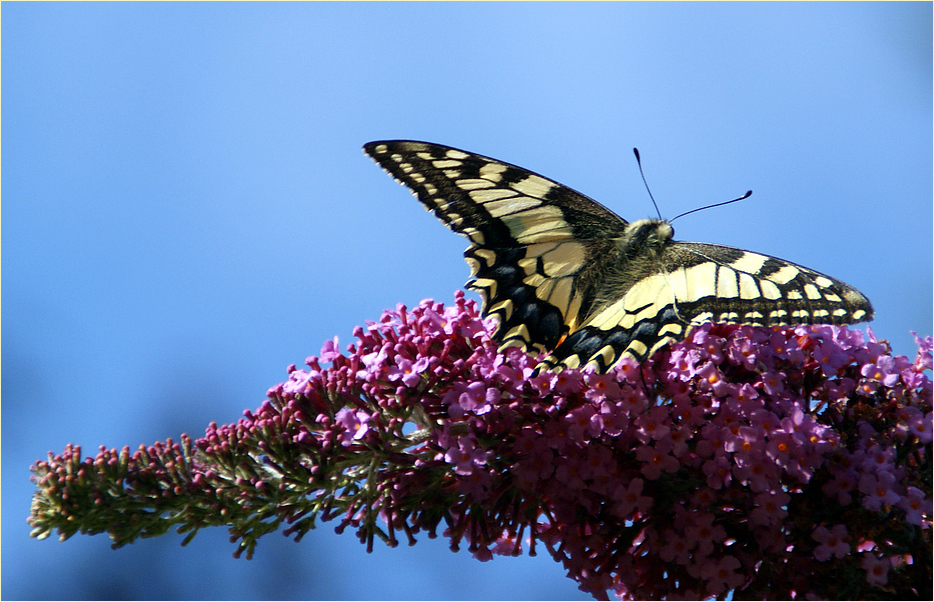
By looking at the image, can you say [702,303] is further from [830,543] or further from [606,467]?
[830,543]

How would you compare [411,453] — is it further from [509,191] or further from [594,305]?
[509,191]

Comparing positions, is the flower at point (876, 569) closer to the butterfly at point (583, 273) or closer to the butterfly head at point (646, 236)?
the butterfly at point (583, 273)

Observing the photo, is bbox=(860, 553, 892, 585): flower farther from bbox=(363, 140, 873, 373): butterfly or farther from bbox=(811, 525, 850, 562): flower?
bbox=(363, 140, 873, 373): butterfly

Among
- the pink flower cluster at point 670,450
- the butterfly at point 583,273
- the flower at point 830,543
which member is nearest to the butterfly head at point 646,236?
the butterfly at point 583,273

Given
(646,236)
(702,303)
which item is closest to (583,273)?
(646,236)

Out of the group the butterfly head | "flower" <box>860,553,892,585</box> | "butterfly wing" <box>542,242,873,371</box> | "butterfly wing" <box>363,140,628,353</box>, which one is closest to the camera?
"flower" <box>860,553,892,585</box>

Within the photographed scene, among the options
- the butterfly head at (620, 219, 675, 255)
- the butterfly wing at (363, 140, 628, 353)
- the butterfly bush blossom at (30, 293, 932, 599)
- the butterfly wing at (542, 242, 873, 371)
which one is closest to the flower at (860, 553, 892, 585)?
the butterfly bush blossom at (30, 293, 932, 599)

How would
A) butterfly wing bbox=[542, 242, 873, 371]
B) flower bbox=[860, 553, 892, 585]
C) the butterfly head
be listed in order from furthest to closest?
1. the butterfly head
2. butterfly wing bbox=[542, 242, 873, 371]
3. flower bbox=[860, 553, 892, 585]
